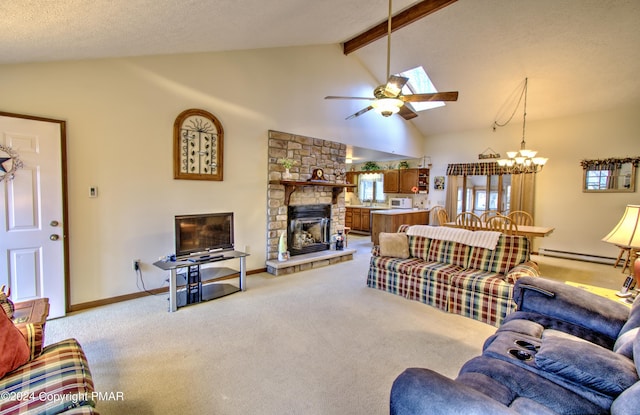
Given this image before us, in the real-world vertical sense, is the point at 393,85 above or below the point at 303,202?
above

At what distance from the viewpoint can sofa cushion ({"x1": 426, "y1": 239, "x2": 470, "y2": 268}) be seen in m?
3.63

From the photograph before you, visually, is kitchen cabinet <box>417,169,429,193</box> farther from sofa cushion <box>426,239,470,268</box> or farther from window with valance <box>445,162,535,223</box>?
sofa cushion <box>426,239,470,268</box>

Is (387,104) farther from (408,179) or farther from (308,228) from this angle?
(408,179)

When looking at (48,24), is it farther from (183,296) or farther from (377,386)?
(377,386)

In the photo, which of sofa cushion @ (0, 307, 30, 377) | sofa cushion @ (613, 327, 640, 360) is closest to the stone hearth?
sofa cushion @ (0, 307, 30, 377)

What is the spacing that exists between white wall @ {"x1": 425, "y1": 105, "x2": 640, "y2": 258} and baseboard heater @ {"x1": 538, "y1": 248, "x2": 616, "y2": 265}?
0.07m

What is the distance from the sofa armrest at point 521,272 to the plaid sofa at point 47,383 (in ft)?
11.3

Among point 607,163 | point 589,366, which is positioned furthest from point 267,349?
point 607,163

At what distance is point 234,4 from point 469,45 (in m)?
4.03

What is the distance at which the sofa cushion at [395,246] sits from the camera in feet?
13.1

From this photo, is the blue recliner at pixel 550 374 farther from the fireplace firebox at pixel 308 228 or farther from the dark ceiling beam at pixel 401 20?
the dark ceiling beam at pixel 401 20

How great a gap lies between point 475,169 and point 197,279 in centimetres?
679

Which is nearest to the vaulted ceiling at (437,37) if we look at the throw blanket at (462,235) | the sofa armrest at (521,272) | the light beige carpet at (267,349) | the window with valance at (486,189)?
the window with valance at (486,189)

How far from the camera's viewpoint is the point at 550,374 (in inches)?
55.2
